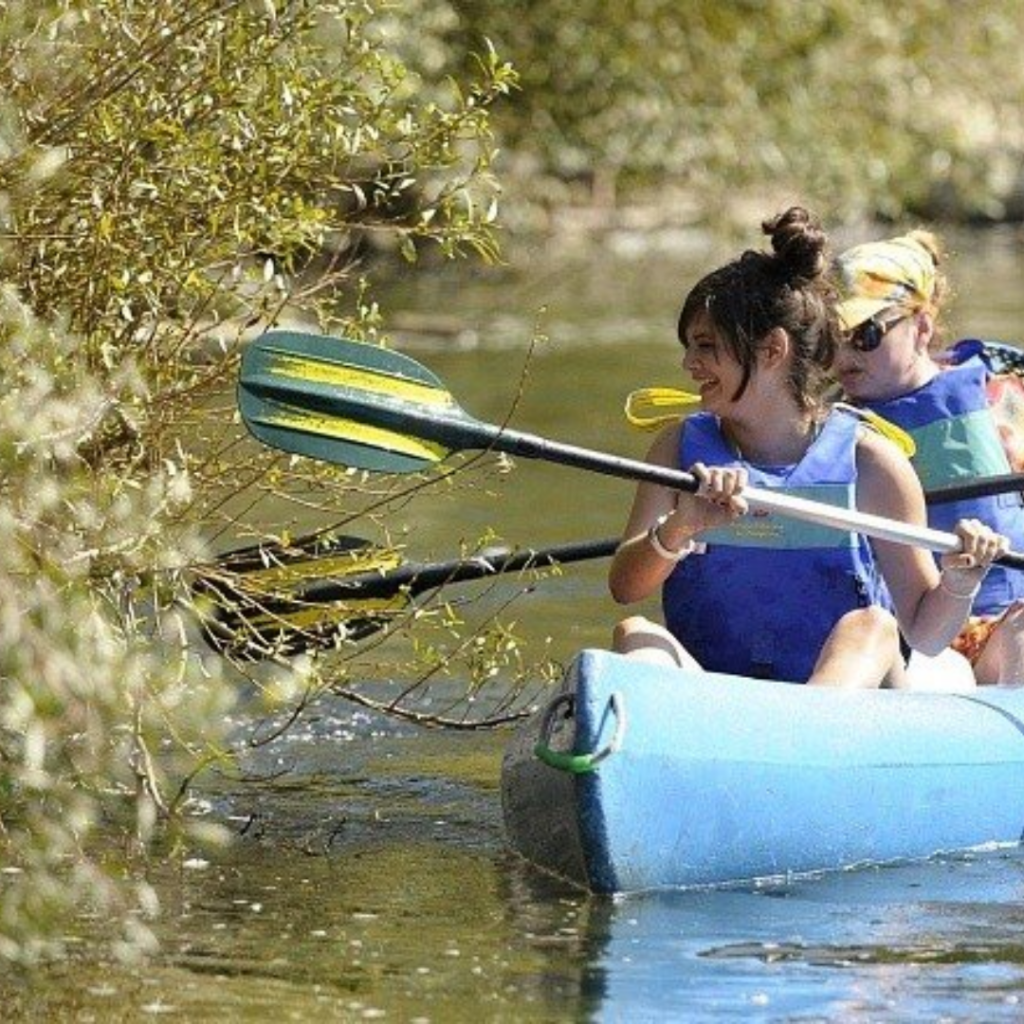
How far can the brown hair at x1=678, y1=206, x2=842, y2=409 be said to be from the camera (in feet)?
17.4

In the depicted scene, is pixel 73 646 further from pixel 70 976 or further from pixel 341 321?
pixel 341 321

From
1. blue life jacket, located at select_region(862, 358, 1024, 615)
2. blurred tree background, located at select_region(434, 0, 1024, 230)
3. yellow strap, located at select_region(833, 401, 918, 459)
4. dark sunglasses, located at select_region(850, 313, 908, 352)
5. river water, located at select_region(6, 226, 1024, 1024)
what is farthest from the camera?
blurred tree background, located at select_region(434, 0, 1024, 230)

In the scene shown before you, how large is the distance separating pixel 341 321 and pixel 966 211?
1872 centimetres

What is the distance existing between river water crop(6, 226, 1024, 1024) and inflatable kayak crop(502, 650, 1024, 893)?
5 centimetres

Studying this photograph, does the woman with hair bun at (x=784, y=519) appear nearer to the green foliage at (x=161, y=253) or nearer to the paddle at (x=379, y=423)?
the paddle at (x=379, y=423)

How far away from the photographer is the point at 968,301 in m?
17.4

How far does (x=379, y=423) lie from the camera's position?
17.2ft

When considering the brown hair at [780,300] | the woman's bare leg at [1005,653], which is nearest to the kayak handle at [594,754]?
the brown hair at [780,300]

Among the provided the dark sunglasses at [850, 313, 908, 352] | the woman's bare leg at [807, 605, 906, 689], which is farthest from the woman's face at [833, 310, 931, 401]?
the woman's bare leg at [807, 605, 906, 689]

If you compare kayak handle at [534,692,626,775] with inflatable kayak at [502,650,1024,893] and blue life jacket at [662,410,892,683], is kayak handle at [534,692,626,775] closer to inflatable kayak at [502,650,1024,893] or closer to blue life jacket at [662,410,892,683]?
inflatable kayak at [502,650,1024,893]

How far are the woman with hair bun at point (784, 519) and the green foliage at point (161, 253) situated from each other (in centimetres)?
62

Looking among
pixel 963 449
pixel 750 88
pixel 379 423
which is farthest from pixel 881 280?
pixel 750 88

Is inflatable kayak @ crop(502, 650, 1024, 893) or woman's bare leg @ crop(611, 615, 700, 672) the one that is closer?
inflatable kayak @ crop(502, 650, 1024, 893)

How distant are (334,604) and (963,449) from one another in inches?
58.3
